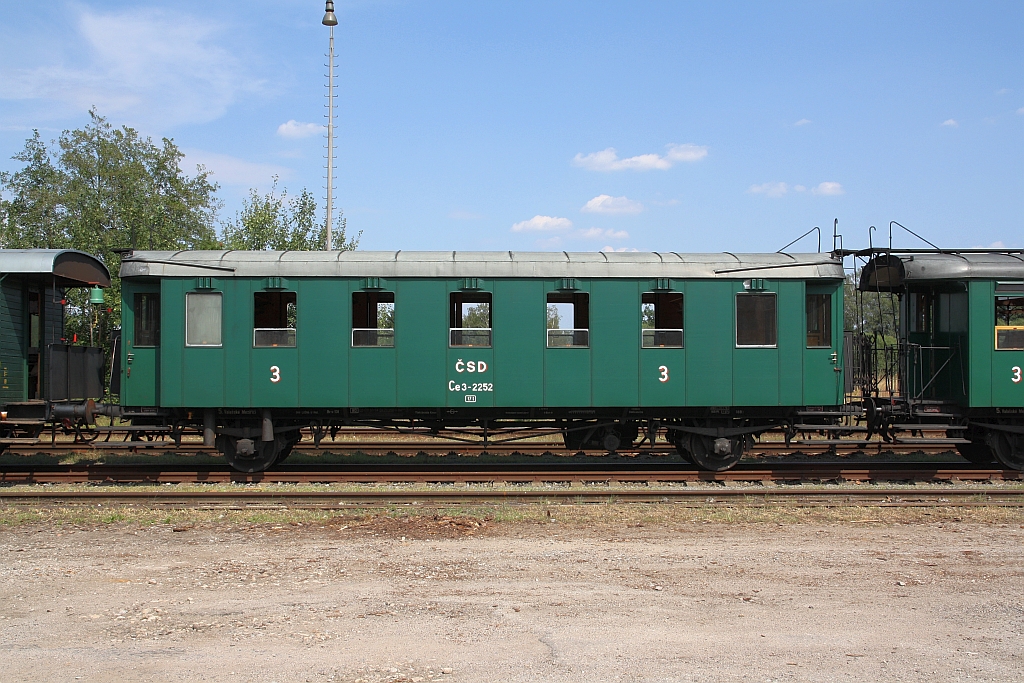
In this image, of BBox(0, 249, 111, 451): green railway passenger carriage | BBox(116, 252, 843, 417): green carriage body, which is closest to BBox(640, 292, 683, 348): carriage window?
BBox(116, 252, 843, 417): green carriage body

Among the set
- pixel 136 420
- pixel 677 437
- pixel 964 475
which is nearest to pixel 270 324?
pixel 136 420

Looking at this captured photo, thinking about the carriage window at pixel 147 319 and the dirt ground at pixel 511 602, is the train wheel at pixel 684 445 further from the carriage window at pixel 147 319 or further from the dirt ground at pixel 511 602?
the carriage window at pixel 147 319

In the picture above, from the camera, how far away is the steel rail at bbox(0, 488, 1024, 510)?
1053 cm

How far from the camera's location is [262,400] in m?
11.9

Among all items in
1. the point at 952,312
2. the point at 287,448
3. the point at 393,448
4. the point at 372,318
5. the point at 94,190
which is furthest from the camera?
the point at 94,190

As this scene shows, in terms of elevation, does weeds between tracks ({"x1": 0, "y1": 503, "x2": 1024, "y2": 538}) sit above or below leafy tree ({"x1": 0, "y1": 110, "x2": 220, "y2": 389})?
below

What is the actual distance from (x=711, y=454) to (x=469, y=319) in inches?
172

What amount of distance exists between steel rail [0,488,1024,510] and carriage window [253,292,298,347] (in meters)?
2.33

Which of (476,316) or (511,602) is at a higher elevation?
(476,316)

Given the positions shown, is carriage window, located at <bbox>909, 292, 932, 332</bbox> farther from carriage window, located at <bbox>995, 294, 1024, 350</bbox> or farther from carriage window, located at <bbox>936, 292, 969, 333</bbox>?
carriage window, located at <bbox>995, 294, 1024, 350</bbox>

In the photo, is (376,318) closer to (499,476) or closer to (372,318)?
(372,318)

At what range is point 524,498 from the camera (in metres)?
10.8

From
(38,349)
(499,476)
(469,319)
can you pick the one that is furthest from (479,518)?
(38,349)

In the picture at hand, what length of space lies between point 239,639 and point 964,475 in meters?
11.1
